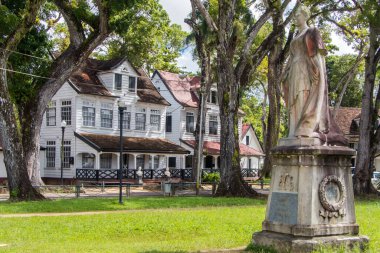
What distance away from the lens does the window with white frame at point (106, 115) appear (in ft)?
137

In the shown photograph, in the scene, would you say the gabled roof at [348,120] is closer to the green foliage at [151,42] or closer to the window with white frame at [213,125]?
the window with white frame at [213,125]

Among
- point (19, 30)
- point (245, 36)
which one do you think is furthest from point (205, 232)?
point (245, 36)

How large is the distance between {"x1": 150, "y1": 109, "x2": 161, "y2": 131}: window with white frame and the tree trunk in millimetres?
20207

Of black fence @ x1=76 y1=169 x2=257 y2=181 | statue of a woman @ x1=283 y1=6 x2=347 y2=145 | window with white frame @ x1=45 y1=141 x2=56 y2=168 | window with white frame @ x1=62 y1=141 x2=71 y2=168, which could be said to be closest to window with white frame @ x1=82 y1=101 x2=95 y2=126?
window with white frame @ x1=62 y1=141 x2=71 y2=168

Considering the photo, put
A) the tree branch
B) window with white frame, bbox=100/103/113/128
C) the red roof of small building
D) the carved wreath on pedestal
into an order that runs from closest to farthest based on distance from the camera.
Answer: the carved wreath on pedestal → the tree branch → window with white frame, bbox=100/103/113/128 → the red roof of small building

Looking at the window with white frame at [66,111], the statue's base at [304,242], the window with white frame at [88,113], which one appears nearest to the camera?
the statue's base at [304,242]

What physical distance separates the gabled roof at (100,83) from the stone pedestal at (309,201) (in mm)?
30760

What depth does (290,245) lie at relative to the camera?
9320 mm

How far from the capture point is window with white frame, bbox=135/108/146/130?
4472 centimetres

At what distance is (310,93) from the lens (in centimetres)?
1000

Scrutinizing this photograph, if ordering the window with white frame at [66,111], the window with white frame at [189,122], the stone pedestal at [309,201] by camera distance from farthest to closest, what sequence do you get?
the window with white frame at [189,122], the window with white frame at [66,111], the stone pedestal at [309,201]

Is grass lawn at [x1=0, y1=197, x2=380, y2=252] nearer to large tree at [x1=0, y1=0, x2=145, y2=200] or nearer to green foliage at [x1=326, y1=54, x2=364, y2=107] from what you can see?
large tree at [x1=0, y1=0, x2=145, y2=200]

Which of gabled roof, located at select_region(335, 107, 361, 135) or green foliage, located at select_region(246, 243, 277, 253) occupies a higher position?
gabled roof, located at select_region(335, 107, 361, 135)

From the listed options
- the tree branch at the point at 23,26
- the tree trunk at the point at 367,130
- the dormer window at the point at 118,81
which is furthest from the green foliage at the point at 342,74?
the tree branch at the point at 23,26
